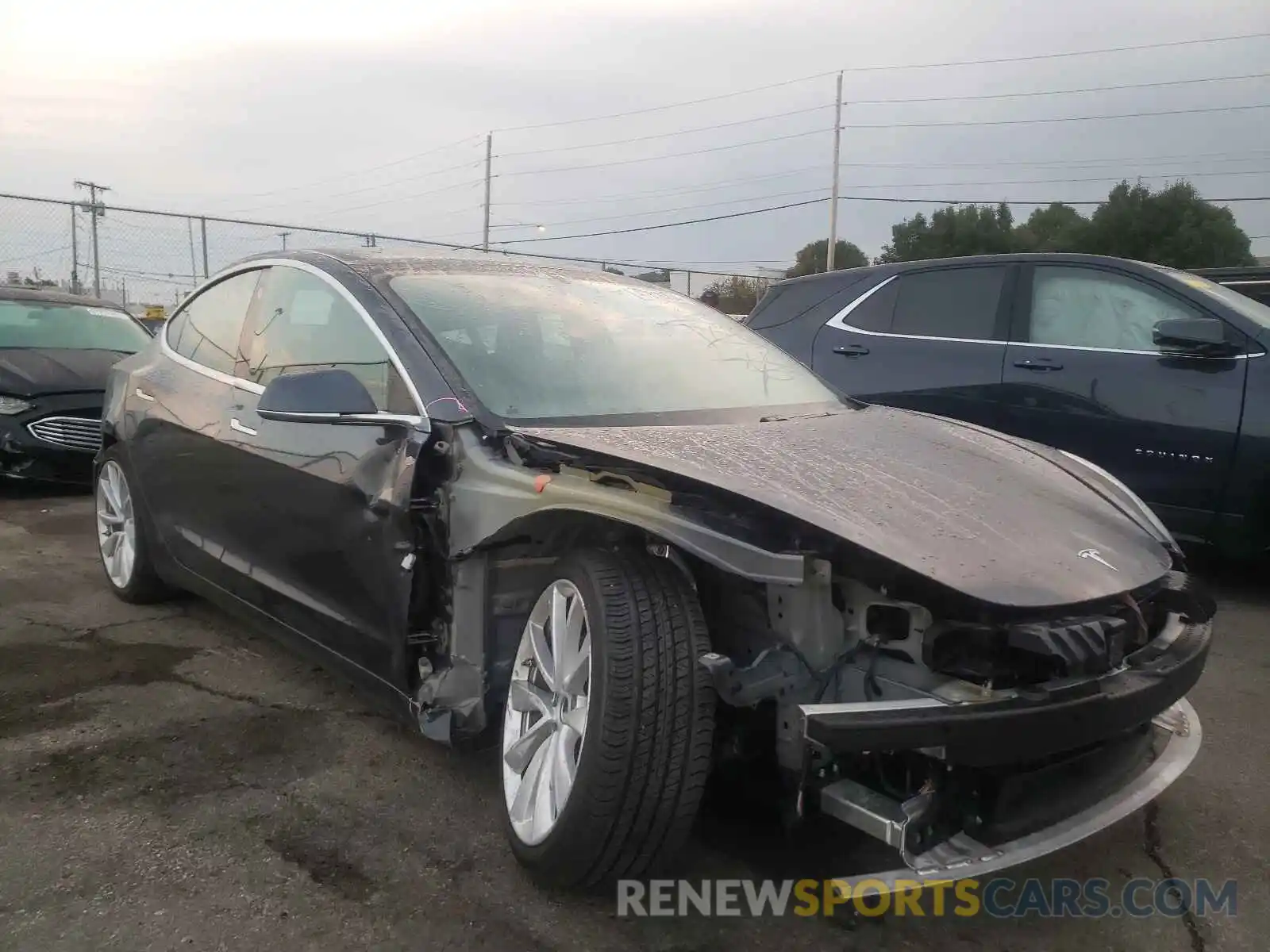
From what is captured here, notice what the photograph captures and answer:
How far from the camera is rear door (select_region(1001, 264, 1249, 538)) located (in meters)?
4.66

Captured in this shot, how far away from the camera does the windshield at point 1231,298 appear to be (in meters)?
4.79

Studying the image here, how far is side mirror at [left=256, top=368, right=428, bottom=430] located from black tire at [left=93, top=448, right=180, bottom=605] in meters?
1.74

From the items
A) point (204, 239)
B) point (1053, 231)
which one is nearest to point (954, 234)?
point (1053, 231)

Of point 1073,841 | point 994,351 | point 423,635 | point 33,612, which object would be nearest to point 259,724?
point 423,635

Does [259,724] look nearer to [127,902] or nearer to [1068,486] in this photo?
[127,902]

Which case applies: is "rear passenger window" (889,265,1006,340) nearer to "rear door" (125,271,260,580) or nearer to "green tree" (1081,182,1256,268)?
"rear door" (125,271,260,580)

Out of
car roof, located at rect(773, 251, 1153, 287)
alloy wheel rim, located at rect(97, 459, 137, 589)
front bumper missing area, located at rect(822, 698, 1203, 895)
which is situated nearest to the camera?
front bumper missing area, located at rect(822, 698, 1203, 895)

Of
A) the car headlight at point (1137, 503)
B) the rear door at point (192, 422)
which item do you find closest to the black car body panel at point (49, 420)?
the rear door at point (192, 422)

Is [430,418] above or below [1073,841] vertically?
above

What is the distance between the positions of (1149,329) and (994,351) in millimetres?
744

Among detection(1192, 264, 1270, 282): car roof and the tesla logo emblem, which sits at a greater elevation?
detection(1192, 264, 1270, 282): car roof

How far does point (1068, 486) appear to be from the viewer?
2.69 meters

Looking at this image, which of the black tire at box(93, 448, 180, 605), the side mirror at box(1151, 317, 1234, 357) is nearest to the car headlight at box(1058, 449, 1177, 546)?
the side mirror at box(1151, 317, 1234, 357)

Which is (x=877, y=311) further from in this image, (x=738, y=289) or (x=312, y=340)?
(x=738, y=289)
